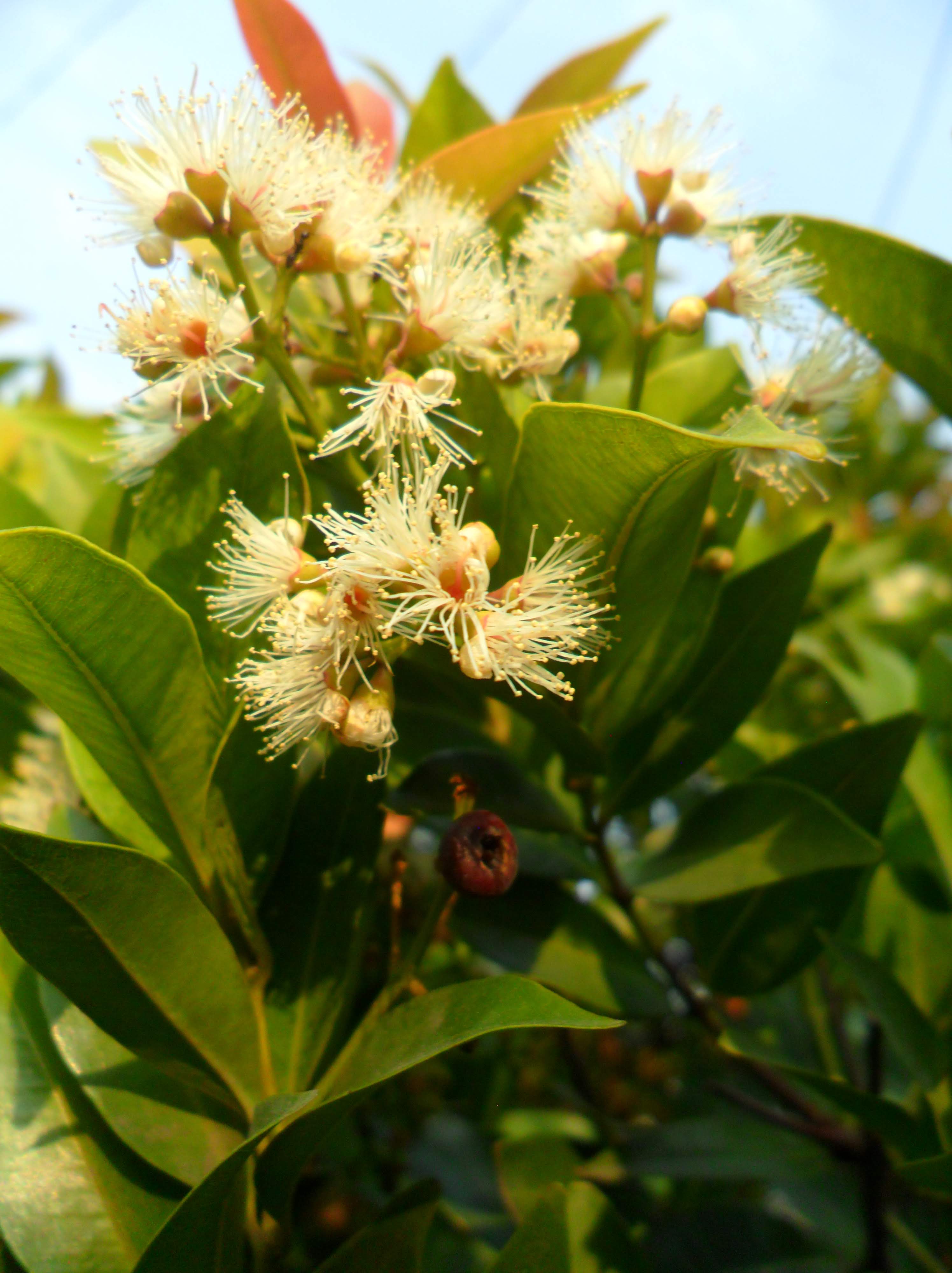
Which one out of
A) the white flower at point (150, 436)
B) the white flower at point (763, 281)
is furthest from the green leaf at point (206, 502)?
the white flower at point (763, 281)

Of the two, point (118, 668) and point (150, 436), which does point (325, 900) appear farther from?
point (150, 436)

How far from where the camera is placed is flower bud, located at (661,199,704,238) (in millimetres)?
928

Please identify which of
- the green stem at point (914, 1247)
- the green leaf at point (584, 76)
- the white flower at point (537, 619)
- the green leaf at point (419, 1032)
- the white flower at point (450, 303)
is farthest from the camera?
the green leaf at point (584, 76)

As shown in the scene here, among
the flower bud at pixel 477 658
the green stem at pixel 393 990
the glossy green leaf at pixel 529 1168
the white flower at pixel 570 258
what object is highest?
the white flower at pixel 570 258

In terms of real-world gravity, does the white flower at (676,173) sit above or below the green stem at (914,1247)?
above

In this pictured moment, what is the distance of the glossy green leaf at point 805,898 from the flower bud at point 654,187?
562 millimetres

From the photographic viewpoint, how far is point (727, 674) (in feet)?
3.22

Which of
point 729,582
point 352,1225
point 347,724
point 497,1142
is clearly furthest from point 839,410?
point 352,1225

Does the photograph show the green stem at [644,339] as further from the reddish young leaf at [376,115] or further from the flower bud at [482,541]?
the reddish young leaf at [376,115]

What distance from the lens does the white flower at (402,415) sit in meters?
0.72

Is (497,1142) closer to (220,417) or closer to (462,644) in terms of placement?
(462,644)

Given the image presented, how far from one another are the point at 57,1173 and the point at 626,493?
0.67 m

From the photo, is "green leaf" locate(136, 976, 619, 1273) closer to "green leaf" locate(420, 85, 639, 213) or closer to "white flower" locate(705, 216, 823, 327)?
"white flower" locate(705, 216, 823, 327)

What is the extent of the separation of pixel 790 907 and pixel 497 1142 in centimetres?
43
